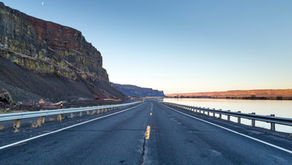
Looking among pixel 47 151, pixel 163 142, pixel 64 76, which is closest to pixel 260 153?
pixel 163 142

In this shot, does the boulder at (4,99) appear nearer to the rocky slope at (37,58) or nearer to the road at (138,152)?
the rocky slope at (37,58)

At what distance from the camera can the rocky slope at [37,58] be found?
34.0 m

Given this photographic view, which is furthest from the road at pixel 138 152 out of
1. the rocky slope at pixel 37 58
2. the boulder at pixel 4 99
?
the rocky slope at pixel 37 58

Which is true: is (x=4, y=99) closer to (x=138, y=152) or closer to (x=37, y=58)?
(x=138, y=152)

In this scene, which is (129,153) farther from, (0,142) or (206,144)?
(0,142)

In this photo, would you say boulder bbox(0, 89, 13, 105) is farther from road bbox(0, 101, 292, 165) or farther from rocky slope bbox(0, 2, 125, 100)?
road bbox(0, 101, 292, 165)

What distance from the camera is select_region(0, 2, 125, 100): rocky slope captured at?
34.0 m

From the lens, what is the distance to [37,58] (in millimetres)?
49750

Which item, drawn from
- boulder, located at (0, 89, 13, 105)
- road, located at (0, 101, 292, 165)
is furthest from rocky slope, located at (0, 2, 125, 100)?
road, located at (0, 101, 292, 165)

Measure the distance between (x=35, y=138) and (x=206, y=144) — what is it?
5.81m

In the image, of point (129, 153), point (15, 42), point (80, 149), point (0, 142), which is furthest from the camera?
point (15, 42)

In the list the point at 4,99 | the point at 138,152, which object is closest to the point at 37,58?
the point at 4,99

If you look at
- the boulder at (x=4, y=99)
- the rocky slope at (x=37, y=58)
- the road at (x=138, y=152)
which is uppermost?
the rocky slope at (x=37, y=58)

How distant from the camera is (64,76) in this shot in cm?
5525
